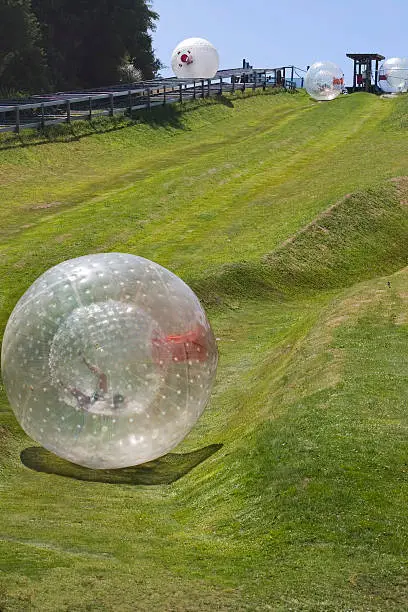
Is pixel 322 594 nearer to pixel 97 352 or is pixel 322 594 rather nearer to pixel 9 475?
pixel 97 352

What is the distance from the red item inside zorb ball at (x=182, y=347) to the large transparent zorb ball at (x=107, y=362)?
0.05 feet

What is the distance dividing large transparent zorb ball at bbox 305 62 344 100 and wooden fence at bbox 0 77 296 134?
661cm

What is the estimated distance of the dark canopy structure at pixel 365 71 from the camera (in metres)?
88.1

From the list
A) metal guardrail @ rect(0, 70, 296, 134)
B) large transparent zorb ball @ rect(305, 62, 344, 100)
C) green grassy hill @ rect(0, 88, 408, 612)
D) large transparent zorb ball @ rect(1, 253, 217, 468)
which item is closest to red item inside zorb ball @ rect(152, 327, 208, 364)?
large transparent zorb ball @ rect(1, 253, 217, 468)

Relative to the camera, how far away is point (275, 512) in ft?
44.5

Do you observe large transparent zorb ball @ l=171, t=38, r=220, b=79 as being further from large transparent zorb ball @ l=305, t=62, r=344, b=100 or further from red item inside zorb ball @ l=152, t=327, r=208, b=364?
red item inside zorb ball @ l=152, t=327, r=208, b=364

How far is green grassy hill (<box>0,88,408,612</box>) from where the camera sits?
11.5 metres

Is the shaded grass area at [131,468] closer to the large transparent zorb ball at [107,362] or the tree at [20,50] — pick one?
the large transparent zorb ball at [107,362]

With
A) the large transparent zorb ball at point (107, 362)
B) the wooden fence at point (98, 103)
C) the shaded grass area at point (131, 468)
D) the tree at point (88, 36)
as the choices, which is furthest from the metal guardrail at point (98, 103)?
the large transparent zorb ball at point (107, 362)

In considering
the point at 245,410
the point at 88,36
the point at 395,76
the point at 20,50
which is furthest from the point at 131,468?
the point at 395,76

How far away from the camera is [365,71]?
8919 centimetres

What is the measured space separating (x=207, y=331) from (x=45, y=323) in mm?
2322

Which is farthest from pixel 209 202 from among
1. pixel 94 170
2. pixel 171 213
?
pixel 94 170

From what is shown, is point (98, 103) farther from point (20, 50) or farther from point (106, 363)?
point (106, 363)
